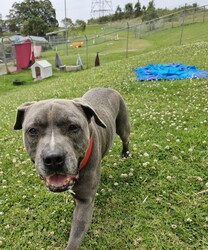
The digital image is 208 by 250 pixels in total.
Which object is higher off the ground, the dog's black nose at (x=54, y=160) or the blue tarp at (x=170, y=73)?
the dog's black nose at (x=54, y=160)

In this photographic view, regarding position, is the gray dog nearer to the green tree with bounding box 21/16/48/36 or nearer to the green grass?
the green grass

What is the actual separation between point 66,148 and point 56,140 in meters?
0.12

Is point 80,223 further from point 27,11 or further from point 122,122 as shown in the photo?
point 27,11

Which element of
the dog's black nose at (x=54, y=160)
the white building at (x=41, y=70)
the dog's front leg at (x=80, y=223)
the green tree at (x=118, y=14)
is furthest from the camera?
the green tree at (x=118, y=14)

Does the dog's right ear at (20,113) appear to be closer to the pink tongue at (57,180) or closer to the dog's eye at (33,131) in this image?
the dog's eye at (33,131)

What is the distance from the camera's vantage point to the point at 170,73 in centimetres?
955

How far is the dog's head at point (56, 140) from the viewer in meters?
2.22

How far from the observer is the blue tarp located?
353 inches

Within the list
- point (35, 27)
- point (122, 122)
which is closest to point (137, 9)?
point (35, 27)

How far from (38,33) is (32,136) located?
2474 inches

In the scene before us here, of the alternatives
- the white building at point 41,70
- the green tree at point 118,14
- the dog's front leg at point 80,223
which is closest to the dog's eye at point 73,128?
the dog's front leg at point 80,223

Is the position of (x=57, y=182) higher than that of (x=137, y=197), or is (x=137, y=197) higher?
(x=57, y=182)

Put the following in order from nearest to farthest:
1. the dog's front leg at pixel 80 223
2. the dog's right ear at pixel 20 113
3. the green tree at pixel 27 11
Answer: the dog's front leg at pixel 80 223 < the dog's right ear at pixel 20 113 < the green tree at pixel 27 11

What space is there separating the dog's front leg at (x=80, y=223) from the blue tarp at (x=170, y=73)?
7.12 metres
